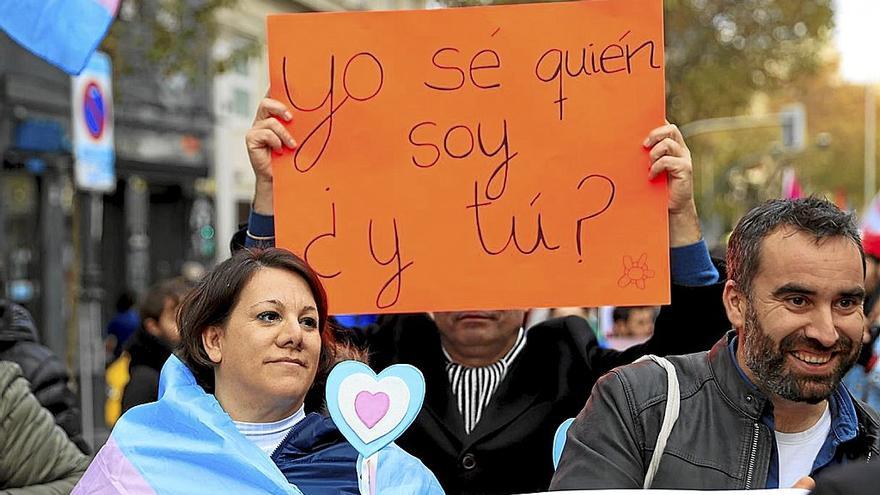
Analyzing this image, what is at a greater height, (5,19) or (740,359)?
(5,19)

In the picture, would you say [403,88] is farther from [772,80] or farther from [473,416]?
[772,80]

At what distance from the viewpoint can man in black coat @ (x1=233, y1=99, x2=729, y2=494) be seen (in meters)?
3.41

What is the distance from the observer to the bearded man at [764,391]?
2.58 m

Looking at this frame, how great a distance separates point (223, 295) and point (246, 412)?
11.1 inches

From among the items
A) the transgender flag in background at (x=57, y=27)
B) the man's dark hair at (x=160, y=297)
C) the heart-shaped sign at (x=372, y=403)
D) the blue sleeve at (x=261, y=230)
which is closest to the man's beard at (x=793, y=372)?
the heart-shaped sign at (x=372, y=403)

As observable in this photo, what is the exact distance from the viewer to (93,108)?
8648 millimetres

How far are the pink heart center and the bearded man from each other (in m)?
0.40

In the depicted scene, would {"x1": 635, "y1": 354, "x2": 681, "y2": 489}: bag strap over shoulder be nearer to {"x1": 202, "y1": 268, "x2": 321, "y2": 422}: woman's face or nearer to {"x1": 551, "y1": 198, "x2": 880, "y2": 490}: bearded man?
{"x1": 551, "y1": 198, "x2": 880, "y2": 490}: bearded man

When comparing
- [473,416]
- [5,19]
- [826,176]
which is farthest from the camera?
[826,176]

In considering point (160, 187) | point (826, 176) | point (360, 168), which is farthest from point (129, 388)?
point (826, 176)

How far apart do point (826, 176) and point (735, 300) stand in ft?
184

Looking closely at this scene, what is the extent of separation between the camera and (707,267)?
11.1 feet

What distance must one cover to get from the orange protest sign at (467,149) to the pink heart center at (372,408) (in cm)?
67

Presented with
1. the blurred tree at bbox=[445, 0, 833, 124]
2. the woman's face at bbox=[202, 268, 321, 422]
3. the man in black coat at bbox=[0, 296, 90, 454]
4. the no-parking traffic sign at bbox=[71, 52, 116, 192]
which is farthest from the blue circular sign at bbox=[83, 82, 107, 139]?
the blurred tree at bbox=[445, 0, 833, 124]
